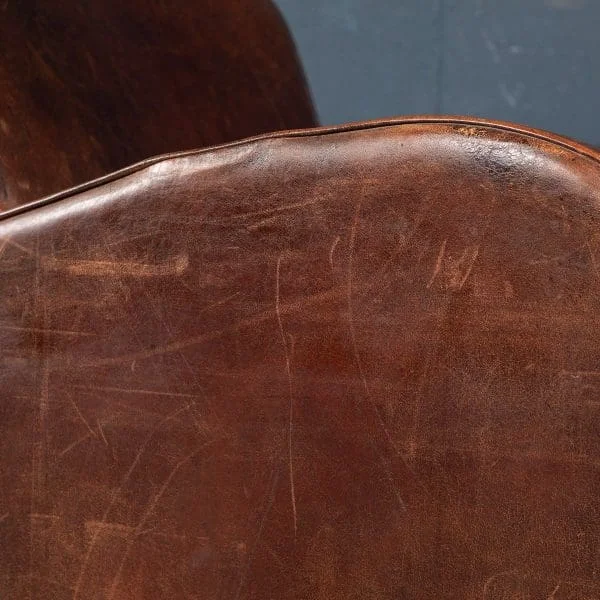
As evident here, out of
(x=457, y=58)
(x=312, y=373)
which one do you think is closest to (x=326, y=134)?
(x=312, y=373)

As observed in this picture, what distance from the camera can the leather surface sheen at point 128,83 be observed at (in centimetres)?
117

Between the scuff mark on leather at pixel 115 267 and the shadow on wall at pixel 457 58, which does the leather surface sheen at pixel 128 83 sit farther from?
the shadow on wall at pixel 457 58

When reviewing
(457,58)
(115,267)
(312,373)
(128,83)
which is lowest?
(312,373)

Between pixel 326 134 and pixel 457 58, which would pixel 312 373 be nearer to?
pixel 326 134

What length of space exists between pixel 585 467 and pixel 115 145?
2.68 ft

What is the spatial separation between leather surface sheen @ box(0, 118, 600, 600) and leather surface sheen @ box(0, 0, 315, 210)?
1.11 feet

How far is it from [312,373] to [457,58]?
1.31 meters

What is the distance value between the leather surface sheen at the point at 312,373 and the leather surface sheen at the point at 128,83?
338 millimetres

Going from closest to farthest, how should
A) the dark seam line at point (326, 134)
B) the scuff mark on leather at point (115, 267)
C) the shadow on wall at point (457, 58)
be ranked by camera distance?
the dark seam line at point (326, 134) < the scuff mark on leather at point (115, 267) < the shadow on wall at point (457, 58)

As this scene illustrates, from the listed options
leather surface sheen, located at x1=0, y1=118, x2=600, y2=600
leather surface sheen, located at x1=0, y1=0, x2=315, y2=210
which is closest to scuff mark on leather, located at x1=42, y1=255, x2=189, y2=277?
leather surface sheen, located at x1=0, y1=118, x2=600, y2=600

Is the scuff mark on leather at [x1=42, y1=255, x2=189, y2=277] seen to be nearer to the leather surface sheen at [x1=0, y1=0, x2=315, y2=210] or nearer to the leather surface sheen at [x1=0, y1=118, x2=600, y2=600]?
the leather surface sheen at [x1=0, y1=118, x2=600, y2=600]

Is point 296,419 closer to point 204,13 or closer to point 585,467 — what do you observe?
point 585,467

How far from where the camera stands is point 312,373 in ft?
2.54

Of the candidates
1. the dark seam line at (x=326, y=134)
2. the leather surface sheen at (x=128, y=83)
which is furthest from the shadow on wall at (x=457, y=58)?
the dark seam line at (x=326, y=134)
